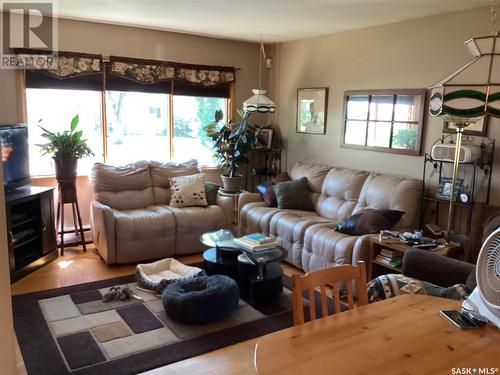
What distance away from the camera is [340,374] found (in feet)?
4.00

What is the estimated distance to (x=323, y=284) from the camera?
5.65 ft

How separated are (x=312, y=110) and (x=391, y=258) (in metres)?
2.45

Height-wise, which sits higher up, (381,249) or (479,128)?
(479,128)

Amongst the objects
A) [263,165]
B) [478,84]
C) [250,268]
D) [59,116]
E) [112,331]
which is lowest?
[112,331]

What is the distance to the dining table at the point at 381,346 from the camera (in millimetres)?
1262

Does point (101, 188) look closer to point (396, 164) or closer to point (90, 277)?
point (90, 277)

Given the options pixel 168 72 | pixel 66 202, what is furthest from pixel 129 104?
pixel 66 202

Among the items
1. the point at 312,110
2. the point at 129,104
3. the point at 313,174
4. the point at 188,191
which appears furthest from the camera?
the point at 312,110

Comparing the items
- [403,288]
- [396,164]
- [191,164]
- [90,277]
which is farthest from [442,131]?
[90,277]

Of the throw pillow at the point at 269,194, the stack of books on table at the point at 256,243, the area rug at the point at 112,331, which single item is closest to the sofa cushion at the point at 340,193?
the throw pillow at the point at 269,194

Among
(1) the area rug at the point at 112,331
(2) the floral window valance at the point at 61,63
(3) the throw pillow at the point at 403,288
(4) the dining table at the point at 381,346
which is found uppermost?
(2) the floral window valance at the point at 61,63

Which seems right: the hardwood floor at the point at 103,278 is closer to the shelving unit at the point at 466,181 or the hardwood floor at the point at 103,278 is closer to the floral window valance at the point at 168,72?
the shelving unit at the point at 466,181

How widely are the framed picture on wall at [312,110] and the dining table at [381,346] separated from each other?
3785 mm

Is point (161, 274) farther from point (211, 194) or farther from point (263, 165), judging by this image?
point (263, 165)
